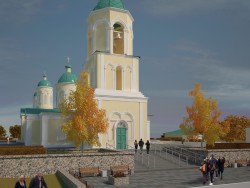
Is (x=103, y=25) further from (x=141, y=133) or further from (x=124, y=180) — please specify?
A: (x=124, y=180)

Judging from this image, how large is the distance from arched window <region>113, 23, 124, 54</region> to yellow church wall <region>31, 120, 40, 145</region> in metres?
13.9

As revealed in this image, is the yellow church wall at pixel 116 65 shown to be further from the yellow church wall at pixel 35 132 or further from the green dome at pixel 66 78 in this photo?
the green dome at pixel 66 78

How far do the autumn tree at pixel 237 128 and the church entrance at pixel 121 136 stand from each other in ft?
99.3

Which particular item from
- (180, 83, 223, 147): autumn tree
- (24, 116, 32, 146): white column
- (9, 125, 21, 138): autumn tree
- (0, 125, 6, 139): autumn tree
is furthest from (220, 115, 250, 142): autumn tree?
(0, 125, 6, 139): autumn tree

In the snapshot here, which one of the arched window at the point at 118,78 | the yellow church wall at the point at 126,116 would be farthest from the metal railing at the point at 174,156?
the arched window at the point at 118,78

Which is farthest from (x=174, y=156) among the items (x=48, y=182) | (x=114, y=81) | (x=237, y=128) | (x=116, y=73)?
(x=237, y=128)

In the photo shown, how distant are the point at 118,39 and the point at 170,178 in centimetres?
2134

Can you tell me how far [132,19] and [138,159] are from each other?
17923 mm

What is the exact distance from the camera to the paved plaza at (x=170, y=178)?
60.5ft

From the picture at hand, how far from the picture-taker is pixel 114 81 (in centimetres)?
3541

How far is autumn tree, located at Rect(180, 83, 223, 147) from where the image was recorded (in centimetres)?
3756

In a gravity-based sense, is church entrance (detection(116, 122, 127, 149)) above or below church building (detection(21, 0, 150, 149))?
below

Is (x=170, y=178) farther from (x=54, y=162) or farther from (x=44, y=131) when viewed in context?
(x=44, y=131)

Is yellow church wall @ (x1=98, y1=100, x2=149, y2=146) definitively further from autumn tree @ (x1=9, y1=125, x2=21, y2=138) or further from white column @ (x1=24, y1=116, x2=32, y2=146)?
autumn tree @ (x1=9, y1=125, x2=21, y2=138)
